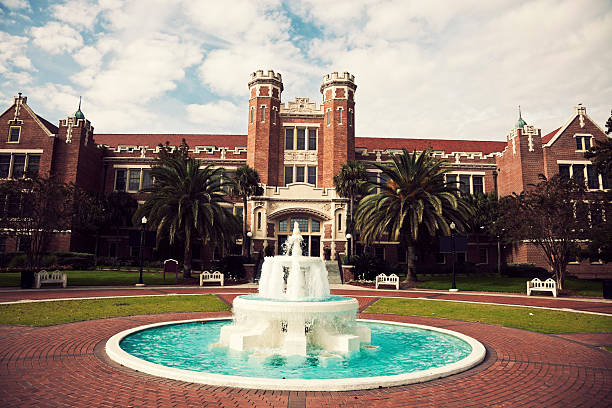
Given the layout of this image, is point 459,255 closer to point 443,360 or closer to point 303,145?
point 303,145

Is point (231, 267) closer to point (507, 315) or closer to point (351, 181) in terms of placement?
point (351, 181)

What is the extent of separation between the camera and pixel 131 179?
43312mm

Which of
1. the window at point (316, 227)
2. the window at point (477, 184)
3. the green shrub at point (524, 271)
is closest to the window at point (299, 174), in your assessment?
the window at point (316, 227)

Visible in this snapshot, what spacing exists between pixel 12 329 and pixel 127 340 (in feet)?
11.4

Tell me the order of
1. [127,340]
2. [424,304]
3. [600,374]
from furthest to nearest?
[424,304] < [127,340] < [600,374]

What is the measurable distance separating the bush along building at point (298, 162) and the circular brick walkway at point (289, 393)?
2781 centimetres

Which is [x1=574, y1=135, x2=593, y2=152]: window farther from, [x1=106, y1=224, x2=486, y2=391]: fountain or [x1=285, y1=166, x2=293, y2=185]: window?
[x1=106, y1=224, x2=486, y2=391]: fountain

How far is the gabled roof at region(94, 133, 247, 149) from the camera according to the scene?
4841 centimetres

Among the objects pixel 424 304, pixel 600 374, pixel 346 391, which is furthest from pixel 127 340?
pixel 424 304

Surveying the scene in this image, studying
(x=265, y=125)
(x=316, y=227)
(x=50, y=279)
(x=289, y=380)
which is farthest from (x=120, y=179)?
(x=289, y=380)

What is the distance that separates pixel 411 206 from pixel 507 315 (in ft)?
43.6

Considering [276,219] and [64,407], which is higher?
[276,219]

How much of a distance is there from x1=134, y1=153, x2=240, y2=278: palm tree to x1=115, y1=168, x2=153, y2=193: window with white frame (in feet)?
52.5

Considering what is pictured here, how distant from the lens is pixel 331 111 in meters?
40.0
